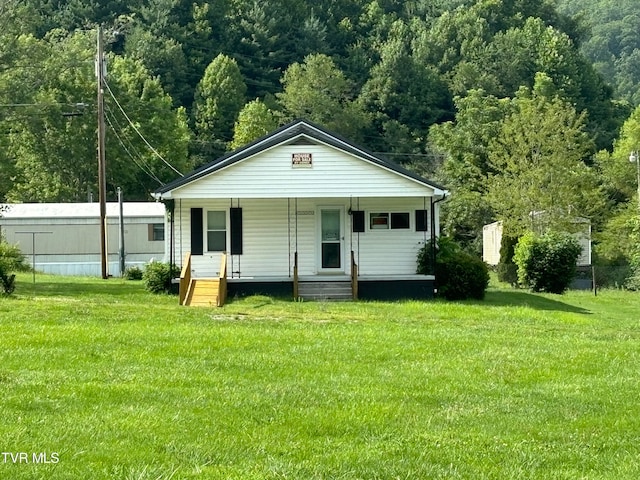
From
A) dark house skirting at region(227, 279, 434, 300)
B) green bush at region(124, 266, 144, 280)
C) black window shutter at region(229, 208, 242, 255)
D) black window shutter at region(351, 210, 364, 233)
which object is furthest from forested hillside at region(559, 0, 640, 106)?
black window shutter at region(229, 208, 242, 255)

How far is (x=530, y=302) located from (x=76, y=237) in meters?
21.6

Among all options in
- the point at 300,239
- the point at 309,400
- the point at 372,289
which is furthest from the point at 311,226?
the point at 309,400

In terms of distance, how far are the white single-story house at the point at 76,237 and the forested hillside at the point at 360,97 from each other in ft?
20.5

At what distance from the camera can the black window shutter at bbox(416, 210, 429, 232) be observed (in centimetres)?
2380

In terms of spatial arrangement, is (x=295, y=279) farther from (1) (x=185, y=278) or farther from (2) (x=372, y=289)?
(1) (x=185, y=278)

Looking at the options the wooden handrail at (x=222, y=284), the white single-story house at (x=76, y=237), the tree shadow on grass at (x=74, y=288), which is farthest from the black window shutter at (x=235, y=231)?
the white single-story house at (x=76, y=237)

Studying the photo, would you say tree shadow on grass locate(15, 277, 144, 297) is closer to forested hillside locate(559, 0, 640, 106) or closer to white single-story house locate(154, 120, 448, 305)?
white single-story house locate(154, 120, 448, 305)

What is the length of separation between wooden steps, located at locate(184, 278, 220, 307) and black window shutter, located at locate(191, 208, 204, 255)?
1318 millimetres

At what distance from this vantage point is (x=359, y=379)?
9.02m

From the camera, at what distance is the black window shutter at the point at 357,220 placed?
77.7 ft

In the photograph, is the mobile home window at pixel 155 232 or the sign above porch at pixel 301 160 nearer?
the sign above porch at pixel 301 160

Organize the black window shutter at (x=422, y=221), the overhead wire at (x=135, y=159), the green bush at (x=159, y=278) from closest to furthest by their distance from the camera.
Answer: the green bush at (x=159, y=278) < the black window shutter at (x=422, y=221) < the overhead wire at (x=135, y=159)

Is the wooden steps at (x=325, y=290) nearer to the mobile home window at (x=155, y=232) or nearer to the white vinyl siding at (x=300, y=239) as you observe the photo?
the white vinyl siding at (x=300, y=239)

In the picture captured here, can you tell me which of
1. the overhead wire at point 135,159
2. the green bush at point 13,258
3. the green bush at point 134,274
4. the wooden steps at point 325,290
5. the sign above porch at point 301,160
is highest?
the overhead wire at point 135,159
